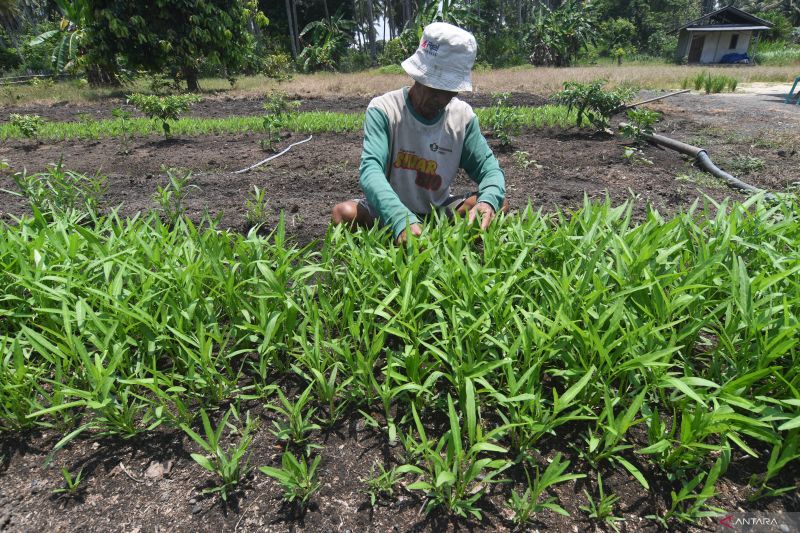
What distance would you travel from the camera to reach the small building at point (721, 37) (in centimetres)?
2989

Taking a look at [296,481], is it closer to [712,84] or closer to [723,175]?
[723,175]

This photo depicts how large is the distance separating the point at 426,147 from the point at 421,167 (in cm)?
13

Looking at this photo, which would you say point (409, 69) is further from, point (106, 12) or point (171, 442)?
point (106, 12)

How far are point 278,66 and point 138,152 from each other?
1609 cm

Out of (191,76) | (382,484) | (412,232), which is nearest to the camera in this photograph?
→ (382,484)

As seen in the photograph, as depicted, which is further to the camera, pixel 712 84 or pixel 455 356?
pixel 712 84

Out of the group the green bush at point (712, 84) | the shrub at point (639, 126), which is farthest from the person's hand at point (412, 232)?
the green bush at point (712, 84)

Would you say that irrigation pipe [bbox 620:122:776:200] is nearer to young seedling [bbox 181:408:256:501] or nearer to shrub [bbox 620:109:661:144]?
shrub [bbox 620:109:661:144]

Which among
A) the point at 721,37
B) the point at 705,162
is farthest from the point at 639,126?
the point at 721,37

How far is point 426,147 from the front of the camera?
103 inches

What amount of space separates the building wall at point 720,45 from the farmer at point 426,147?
38.0 metres

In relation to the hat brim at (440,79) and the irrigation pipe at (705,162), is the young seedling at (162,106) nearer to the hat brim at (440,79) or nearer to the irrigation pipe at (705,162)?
the hat brim at (440,79)

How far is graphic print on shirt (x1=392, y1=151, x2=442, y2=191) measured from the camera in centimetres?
266

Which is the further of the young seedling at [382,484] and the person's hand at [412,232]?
the person's hand at [412,232]
